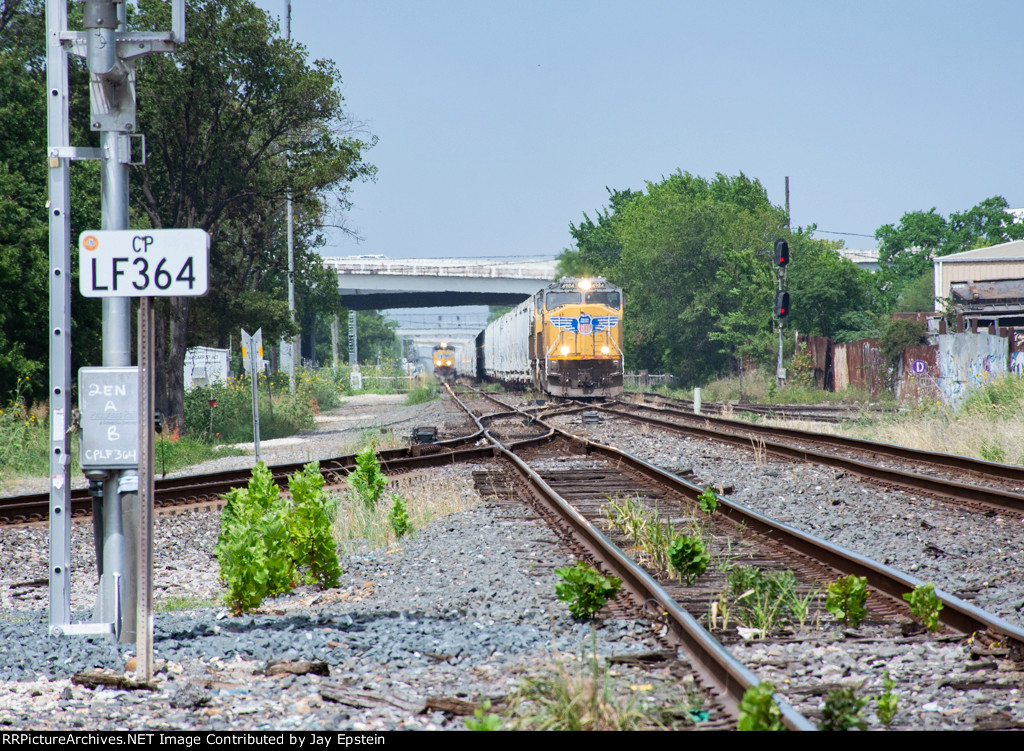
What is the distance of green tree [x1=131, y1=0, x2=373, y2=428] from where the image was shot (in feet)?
74.9

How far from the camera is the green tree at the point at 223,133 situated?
22828mm

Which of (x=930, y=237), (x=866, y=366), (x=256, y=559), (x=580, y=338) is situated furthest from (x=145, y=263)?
(x=930, y=237)

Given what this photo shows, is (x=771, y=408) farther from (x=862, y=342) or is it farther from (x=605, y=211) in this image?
(x=605, y=211)

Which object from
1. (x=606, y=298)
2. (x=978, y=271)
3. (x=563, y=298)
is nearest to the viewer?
(x=563, y=298)

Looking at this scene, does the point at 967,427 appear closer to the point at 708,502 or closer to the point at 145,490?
the point at 708,502

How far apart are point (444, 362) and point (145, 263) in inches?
3034

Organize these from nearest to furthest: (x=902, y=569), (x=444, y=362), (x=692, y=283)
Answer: (x=902, y=569)
(x=692, y=283)
(x=444, y=362)

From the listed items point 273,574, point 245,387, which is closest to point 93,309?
point 245,387

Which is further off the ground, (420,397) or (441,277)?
(441,277)

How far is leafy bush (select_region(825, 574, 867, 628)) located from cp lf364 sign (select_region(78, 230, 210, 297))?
12.4 ft

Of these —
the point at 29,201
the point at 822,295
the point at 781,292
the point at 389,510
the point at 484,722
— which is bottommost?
the point at 389,510

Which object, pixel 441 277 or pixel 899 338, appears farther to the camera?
pixel 441 277

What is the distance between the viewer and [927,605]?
5199mm

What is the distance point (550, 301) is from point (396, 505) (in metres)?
20.7
